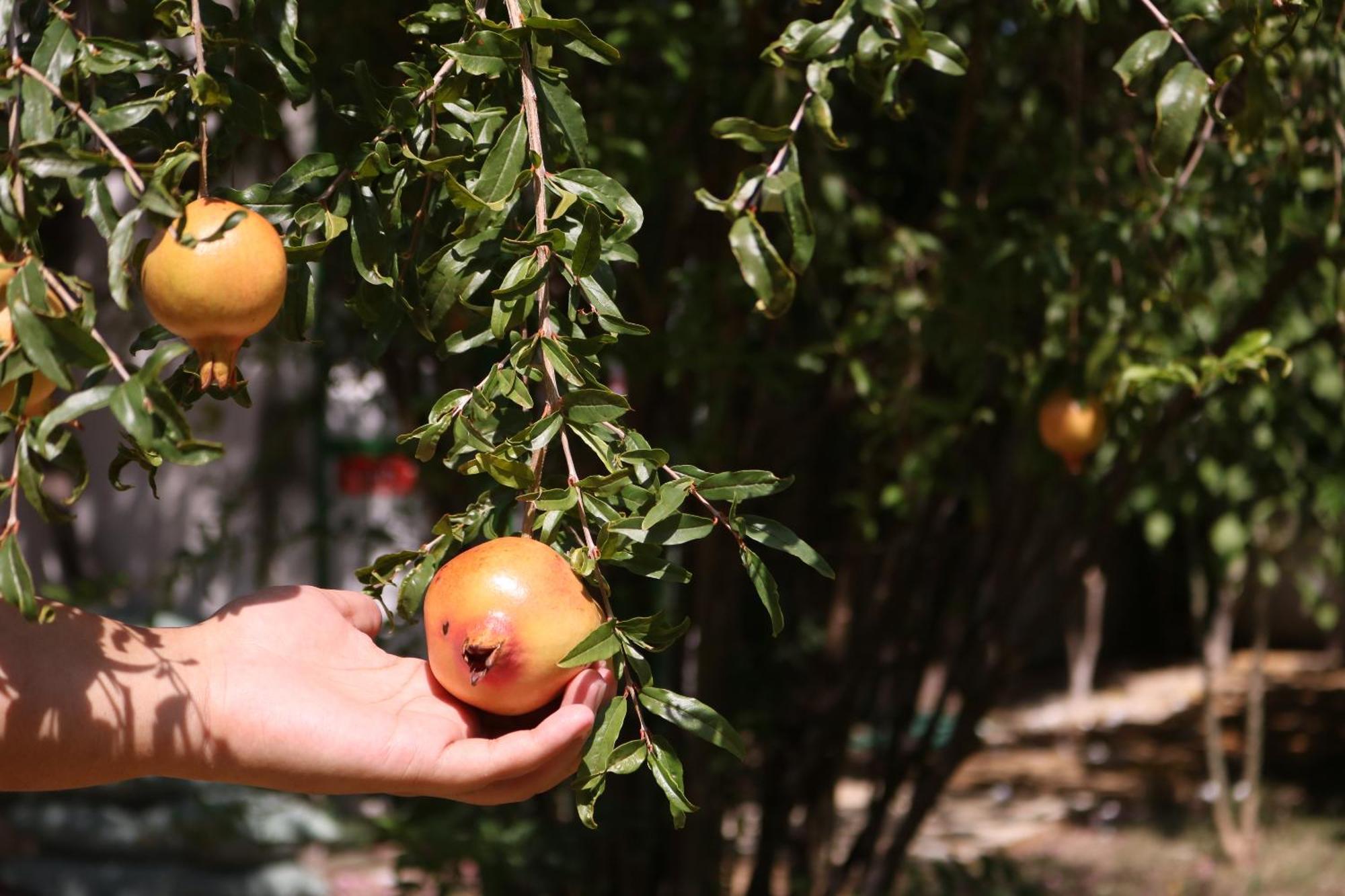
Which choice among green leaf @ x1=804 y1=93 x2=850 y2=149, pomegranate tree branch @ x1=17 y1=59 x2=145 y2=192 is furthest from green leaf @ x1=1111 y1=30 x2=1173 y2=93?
pomegranate tree branch @ x1=17 y1=59 x2=145 y2=192

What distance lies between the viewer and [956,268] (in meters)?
2.13

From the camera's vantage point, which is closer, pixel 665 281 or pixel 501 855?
pixel 665 281

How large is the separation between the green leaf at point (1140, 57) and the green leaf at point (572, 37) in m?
0.48

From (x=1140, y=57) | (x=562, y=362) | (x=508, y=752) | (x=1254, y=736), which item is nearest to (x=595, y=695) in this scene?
(x=508, y=752)

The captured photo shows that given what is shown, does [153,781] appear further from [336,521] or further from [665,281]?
[665,281]

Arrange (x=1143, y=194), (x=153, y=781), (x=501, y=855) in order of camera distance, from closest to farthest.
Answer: (x=1143, y=194)
(x=501, y=855)
(x=153, y=781)

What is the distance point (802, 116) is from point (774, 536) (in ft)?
1.31

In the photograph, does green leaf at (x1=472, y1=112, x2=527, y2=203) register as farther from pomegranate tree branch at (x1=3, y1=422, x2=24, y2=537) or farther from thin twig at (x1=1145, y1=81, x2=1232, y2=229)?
thin twig at (x1=1145, y1=81, x2=1232, y2=229)

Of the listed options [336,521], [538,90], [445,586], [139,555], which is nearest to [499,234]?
[538,90]

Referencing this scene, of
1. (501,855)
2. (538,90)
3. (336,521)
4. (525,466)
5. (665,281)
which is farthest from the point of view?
(336,521)

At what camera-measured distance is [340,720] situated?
130cm

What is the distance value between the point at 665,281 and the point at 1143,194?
2.89 feet

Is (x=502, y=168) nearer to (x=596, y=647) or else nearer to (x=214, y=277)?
(x=214, y=277)

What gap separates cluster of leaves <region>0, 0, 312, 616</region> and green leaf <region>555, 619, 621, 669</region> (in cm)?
32
